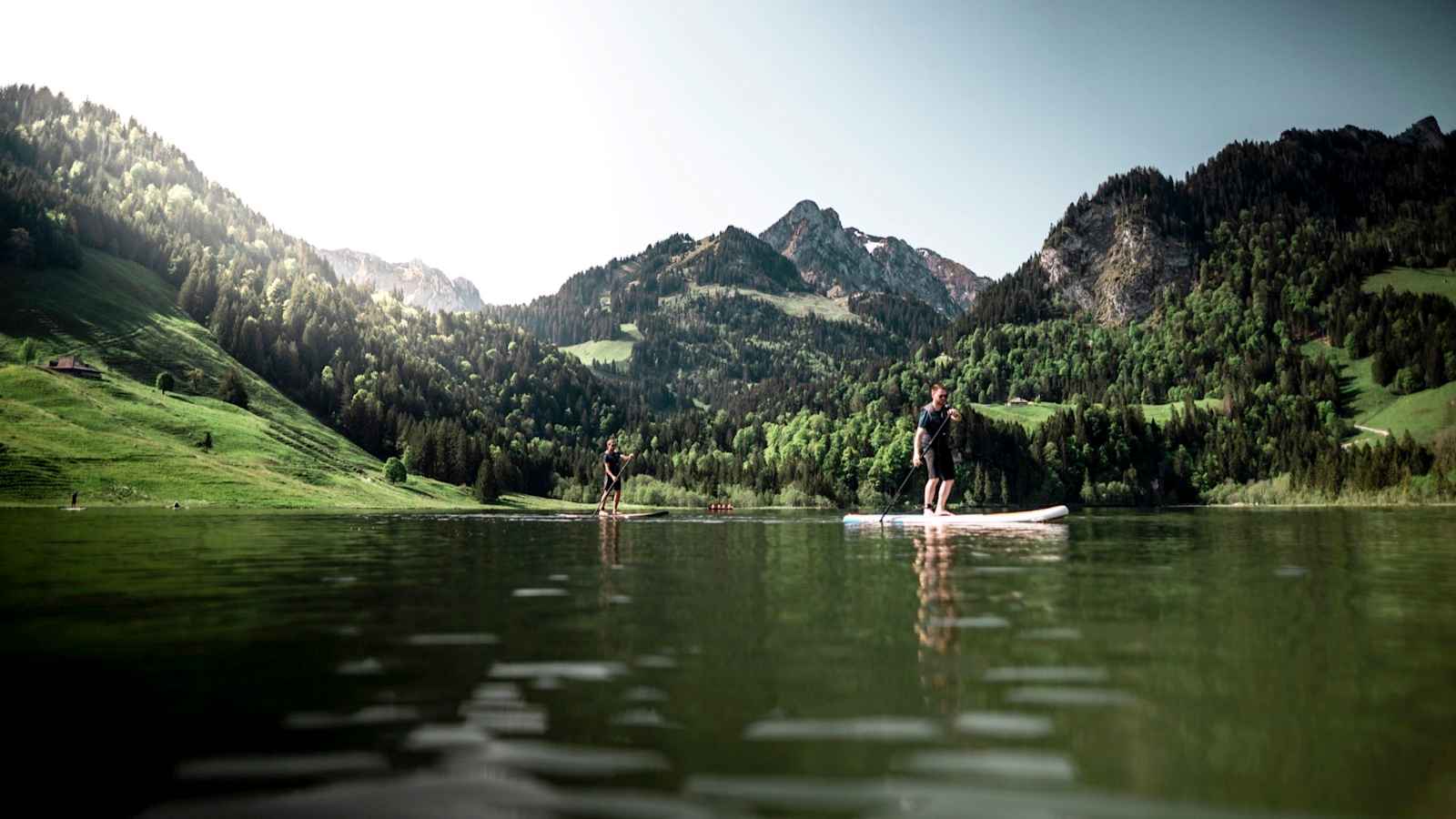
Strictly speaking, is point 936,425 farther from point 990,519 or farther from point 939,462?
point 990,519

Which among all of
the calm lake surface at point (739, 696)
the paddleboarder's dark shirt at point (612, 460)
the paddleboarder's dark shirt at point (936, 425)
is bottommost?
the calm lake surface at point (739, 696)

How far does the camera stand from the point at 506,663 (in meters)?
10.7

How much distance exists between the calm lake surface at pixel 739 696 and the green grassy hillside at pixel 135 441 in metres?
96.7

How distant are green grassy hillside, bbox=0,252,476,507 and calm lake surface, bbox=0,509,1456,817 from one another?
9674 cm

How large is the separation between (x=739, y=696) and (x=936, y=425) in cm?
3085

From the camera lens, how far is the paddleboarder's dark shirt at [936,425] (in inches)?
1479

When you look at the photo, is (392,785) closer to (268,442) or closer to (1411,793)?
(1411,793)

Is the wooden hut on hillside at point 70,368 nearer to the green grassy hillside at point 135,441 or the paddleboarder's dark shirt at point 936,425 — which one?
the green grassy hillside at point 135,441

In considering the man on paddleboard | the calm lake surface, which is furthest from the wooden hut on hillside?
the man on paddleboard

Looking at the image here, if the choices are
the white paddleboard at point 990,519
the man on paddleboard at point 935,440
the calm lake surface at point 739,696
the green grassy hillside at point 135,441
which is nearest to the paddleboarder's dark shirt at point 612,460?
the white paddleboard at point 990,519

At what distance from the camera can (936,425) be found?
125 feet

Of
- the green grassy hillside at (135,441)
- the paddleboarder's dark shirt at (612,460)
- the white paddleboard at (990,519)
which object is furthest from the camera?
the green grassy hillside at (135,441)

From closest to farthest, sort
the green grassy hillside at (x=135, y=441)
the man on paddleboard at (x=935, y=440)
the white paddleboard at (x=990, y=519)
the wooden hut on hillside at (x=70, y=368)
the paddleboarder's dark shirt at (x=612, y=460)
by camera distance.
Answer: the man on paddleboard at (x=935, y=440) → the white paddleboard at (x=990, y=519) → the paddleboarder's dark shirt at (x=612, y=460) → the green grassy hillside at (x=135, y=441) → the wooden hut on hillside at (x=70, y=368)

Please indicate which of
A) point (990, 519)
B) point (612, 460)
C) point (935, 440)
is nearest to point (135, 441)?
point (612, 460)
